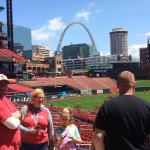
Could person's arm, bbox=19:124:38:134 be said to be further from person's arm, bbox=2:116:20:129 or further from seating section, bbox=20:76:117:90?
seating section, bbox=20:76:117:90

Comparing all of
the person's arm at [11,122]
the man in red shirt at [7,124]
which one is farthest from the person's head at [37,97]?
the person's arm at [11,122]

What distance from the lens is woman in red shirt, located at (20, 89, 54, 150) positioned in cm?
679

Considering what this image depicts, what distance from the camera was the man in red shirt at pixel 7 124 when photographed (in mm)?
5242

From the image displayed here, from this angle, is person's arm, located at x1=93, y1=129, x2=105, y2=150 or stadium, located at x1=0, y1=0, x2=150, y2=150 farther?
stadium, located at x1=0, y1=0, x2=150, y2=150

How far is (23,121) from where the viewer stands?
6.86 m

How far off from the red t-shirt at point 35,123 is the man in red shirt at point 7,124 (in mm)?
1265

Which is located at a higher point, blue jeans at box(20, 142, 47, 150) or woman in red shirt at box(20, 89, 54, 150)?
woman in red shirt at box(20, 89, 54, 150)

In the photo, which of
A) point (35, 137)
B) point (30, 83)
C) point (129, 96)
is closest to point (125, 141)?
point (129, 96)

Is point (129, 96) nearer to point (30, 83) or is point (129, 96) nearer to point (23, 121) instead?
point (23, 121)

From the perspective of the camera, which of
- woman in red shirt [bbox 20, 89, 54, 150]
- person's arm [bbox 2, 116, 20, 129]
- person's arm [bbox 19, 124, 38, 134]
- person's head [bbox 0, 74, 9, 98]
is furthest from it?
woman in red shirt [bbox 20, 89, 54, 150]

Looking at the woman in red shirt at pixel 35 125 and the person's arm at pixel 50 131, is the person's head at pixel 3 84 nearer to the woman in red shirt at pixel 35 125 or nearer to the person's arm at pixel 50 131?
the woman in red shirt at pixel 35 125

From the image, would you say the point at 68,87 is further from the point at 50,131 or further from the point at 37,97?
the point at 37,97

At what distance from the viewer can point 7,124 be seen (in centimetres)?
523

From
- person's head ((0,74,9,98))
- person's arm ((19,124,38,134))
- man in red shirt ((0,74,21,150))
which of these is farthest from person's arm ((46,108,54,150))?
person's head ((0,74,9,98))
